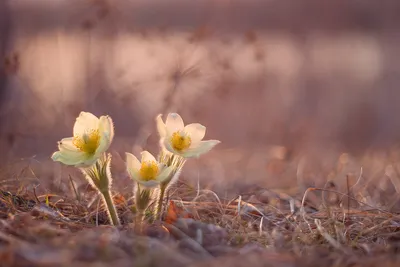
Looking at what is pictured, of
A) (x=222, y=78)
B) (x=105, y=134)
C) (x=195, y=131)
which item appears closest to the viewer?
(x=105, y=134)

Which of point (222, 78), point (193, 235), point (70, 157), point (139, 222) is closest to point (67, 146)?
point (70, 157)

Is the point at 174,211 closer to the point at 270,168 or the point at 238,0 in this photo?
the point at 270,168

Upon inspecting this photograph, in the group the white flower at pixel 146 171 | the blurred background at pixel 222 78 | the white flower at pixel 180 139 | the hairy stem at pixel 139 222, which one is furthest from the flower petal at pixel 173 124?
the blurred background at pixel 222 78

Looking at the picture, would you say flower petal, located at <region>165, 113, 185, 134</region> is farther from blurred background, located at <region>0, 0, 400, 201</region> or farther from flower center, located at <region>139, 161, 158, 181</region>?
blurred background, located at <region>0, 0, 400, 201</region>

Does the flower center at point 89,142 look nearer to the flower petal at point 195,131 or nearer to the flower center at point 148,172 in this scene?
the flower center at point 148,172

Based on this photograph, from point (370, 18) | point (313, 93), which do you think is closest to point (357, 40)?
point (370, 18)

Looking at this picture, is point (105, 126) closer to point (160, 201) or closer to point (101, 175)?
point (101, 175)

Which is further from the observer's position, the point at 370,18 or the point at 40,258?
the point at 370,18
